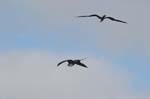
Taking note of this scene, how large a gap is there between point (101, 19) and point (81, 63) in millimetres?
8265

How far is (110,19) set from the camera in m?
141

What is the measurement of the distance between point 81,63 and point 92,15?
8.42 m

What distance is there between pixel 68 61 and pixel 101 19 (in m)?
→ 9.61

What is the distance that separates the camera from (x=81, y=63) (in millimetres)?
143625

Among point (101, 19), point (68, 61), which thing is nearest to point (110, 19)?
point (101, 19)

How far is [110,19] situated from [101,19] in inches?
62.4

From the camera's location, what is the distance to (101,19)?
142 metres

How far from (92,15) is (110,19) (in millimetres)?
3081

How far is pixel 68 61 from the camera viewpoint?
13750 centimetres

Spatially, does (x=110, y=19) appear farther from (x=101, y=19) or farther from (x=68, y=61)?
(x=68, y=61)

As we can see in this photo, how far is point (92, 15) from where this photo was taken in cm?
14150

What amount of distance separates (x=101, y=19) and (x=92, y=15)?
5.32 feet

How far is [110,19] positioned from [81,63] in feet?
29.8
